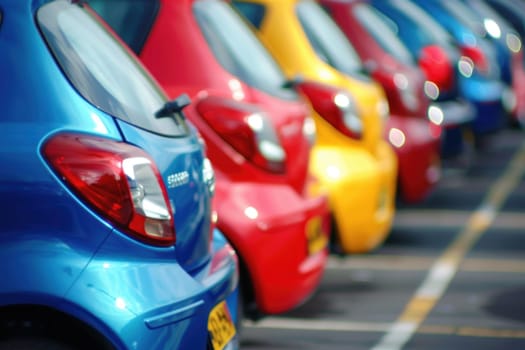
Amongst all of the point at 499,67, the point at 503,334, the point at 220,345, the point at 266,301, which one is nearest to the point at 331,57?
the point at 503,334

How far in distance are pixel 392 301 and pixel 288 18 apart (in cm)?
166

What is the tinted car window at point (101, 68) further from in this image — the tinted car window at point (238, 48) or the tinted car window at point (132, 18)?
the tinted car window at point (238, 48)

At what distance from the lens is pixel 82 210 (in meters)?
4.66

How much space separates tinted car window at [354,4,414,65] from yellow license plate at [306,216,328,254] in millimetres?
4186

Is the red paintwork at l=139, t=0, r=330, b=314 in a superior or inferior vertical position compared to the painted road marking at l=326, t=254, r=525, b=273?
superior

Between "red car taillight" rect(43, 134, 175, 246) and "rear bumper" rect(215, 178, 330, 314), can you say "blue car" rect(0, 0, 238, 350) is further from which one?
"rear bumper" rect(215, 178, 330, 314)

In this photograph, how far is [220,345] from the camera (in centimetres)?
519

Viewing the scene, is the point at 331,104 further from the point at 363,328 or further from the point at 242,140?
the point at 242,140

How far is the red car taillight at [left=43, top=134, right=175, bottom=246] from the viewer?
4656 mm

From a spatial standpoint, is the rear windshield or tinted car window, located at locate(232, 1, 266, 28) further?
the rear windshield

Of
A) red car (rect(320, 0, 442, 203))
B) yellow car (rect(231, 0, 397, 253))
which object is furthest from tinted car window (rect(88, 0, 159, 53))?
red car (rect(320, 0, 442, 203))

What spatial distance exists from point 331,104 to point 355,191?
0.55 m

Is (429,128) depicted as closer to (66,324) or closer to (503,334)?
(503,334)

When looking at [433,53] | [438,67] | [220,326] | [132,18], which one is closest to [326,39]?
[132,18]
